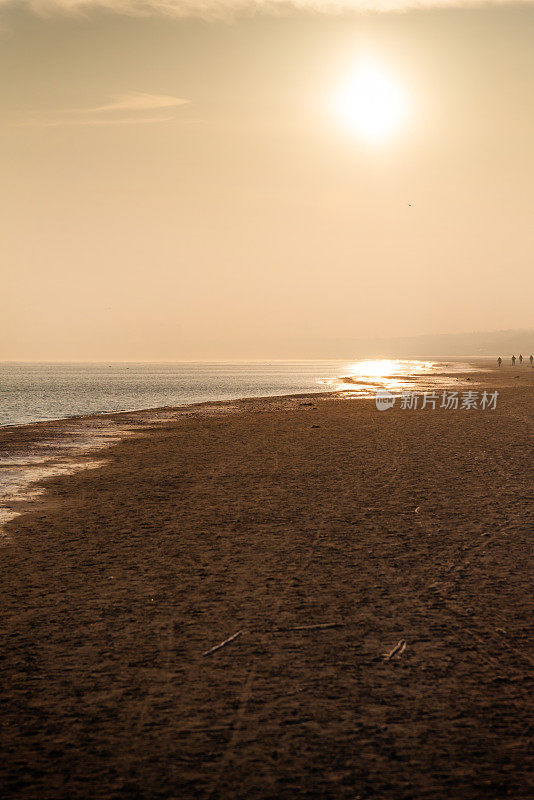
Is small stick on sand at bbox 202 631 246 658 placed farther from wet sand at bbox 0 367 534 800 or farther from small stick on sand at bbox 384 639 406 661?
small stick on sand at bbox 384 639 406 661

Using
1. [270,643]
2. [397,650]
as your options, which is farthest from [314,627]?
[397,650]

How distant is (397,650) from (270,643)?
44.1 inches

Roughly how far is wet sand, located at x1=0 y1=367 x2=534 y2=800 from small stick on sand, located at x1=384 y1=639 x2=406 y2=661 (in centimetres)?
4

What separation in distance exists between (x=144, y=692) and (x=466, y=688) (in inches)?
97.4

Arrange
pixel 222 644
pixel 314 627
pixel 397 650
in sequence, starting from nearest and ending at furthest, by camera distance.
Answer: pixel 397 650 < pixel 222 644 < pixel 314 627

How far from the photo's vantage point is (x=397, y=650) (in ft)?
19.6

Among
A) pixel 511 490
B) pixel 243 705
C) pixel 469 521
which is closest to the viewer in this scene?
pixel 243 705

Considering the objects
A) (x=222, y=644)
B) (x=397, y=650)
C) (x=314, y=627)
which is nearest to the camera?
(x=397, y=650)

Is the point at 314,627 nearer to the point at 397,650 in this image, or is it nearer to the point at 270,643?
the point at 270,643

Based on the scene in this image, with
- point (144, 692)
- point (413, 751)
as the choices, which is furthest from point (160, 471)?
point (413, 751)

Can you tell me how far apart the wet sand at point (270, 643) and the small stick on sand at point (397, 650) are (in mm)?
40

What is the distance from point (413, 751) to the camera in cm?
441

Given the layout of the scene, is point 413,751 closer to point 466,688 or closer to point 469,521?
point 466,688

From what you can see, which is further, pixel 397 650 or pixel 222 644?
pixel 222 644
